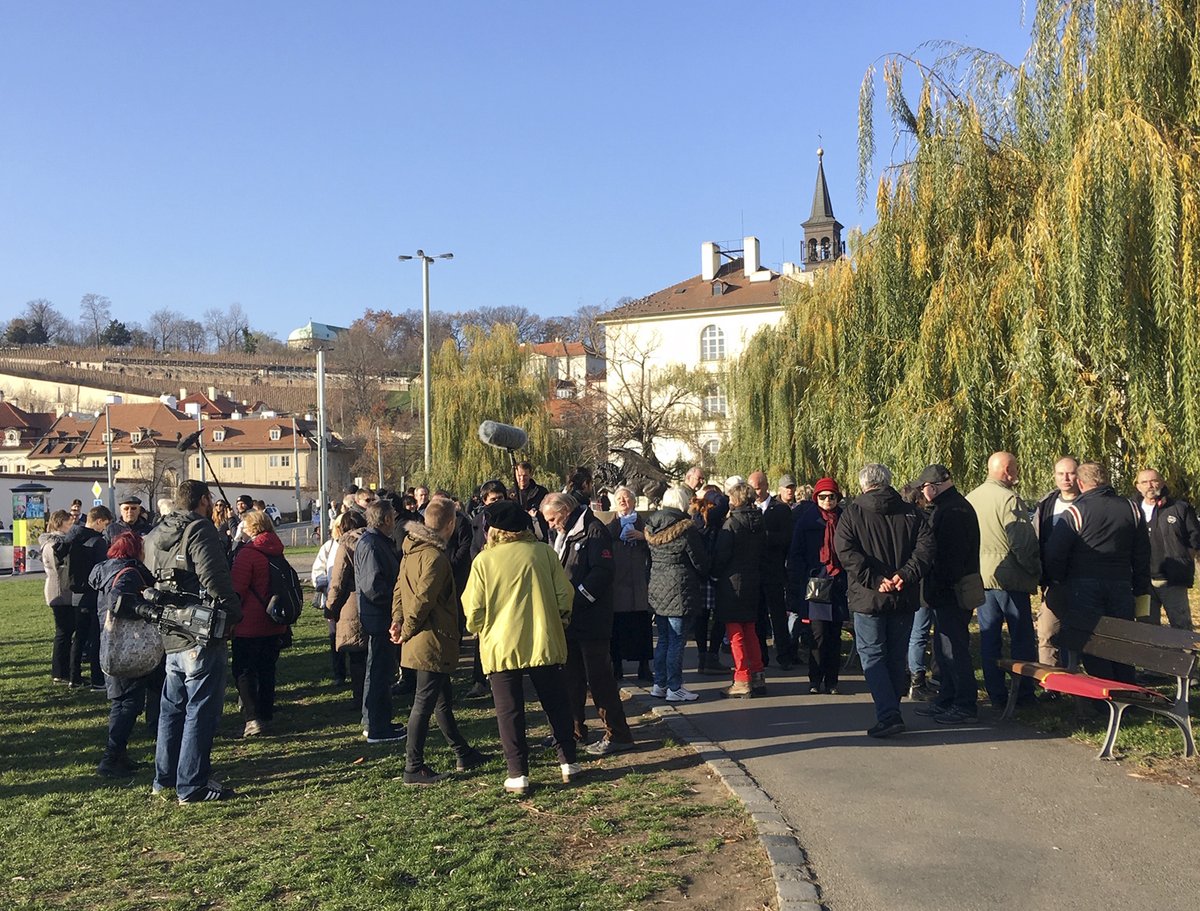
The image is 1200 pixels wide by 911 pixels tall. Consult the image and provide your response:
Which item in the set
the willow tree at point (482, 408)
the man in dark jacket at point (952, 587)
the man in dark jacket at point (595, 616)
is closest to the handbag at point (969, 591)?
the man in dark jacket at point (952, 587)

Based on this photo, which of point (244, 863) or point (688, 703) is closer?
point (244, 863)

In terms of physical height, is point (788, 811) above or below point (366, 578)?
below

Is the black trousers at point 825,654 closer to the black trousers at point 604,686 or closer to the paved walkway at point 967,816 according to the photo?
the paved walkway at point 967,816

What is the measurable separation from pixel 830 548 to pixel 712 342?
200 ft

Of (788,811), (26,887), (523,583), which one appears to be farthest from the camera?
(523,583)

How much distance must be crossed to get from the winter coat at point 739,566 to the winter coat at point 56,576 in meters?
6.65

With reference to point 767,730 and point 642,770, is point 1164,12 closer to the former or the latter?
point 767,730

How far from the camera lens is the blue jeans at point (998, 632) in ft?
30.0

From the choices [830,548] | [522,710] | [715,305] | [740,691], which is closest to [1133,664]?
[830,548]

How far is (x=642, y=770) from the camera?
7.56 metres

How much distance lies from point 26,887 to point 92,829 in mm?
1033

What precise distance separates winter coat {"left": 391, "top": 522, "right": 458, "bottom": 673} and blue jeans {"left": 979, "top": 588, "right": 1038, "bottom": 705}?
4.28m

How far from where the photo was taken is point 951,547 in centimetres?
872

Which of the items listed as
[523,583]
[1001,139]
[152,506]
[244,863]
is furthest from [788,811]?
[152,506]
